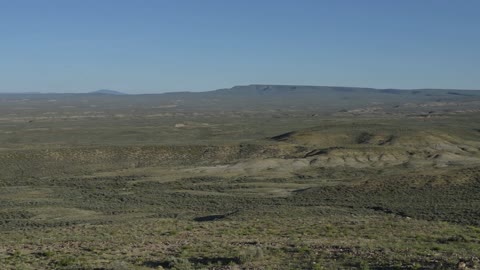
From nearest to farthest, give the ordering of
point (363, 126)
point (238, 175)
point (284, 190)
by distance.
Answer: point (284, 190), point (238, 175), point (363, 126)

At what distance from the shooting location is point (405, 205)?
3806 cm

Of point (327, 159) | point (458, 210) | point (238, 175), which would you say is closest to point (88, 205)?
point (238, 175)

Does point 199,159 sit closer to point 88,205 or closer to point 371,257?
point 88,205

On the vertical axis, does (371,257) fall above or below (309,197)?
above

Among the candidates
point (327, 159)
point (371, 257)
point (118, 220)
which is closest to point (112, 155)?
point (327, 159)

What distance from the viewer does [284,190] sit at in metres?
48.9

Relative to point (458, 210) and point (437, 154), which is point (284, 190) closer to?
point (458, 210)

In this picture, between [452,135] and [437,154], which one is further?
[452,135]

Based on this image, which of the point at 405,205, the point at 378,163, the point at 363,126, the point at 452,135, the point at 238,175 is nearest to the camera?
the point at 405,205

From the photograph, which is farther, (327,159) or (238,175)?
(327,159)

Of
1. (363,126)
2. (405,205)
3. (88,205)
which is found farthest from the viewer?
(363,126)

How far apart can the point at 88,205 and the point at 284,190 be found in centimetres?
1623

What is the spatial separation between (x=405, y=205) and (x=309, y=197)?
26.8 feet

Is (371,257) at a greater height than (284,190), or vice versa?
(371,257)
